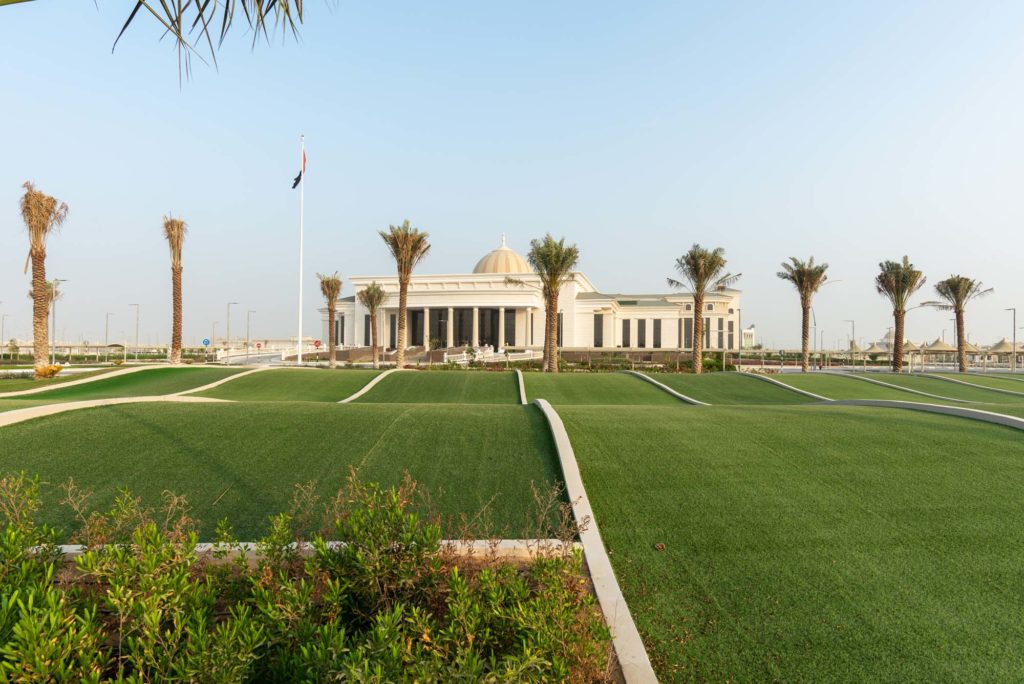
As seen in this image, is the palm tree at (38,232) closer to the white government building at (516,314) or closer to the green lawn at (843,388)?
the green lawn at (843,388)

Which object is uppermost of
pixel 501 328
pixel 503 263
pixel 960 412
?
pixel 503 263

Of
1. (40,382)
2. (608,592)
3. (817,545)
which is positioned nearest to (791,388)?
(817,545)

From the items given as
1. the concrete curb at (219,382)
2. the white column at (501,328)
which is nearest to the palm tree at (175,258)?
the concrete curb at (219,382)

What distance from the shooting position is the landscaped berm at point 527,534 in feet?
11.1

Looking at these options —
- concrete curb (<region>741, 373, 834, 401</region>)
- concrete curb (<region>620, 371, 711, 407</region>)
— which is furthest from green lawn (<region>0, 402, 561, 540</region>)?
concrete curb (<region>741, 373, 834, 401</region>)

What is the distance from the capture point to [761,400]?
2173 cm

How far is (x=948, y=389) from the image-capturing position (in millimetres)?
25141

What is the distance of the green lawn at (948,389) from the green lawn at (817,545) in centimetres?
1561

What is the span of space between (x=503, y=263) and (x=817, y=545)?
2537 inches

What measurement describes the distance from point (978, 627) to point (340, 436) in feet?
26.5

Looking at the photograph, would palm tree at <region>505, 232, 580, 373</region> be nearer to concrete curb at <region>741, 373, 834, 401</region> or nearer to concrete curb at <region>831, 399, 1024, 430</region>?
concrete curb at <region>741, 373, 834, 401</region>

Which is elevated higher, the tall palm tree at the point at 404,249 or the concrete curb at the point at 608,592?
the tall palm tree at the point at 404,249

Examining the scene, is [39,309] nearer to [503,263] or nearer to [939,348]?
[503,263]

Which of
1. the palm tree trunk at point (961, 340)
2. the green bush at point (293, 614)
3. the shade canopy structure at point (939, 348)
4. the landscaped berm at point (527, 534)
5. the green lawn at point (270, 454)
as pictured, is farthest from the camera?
the shade canopy structure at point (939, 348)
